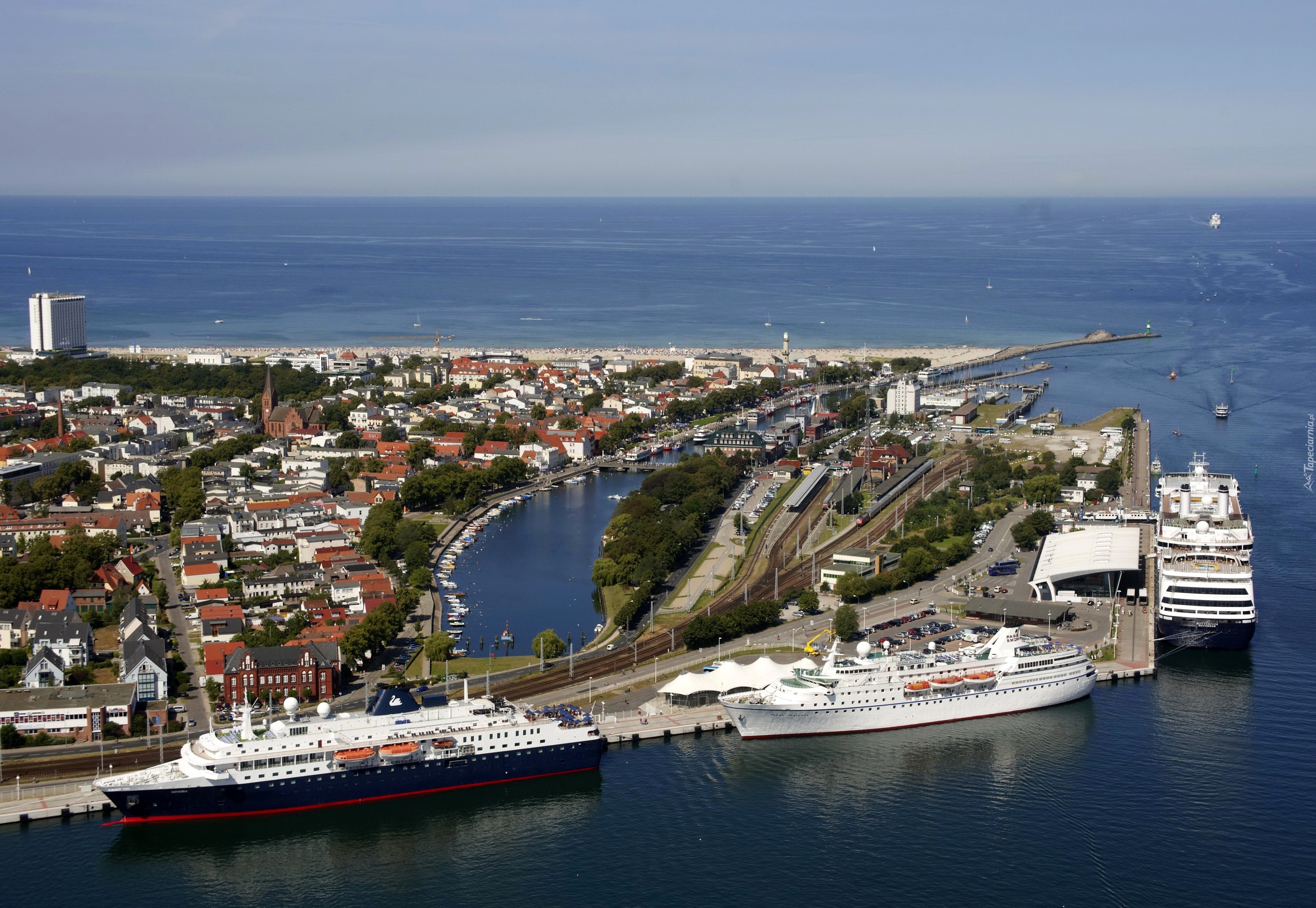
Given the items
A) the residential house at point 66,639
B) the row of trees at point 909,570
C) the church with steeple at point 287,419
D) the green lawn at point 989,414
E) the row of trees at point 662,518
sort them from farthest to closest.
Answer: the green lawn at point 989,414
the church with steeple at point 287,419
the row of trees at point 662,518
the row of trees at point 909,570
the residential house at point 66,639

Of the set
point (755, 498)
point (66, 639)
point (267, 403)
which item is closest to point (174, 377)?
point (267, 403)

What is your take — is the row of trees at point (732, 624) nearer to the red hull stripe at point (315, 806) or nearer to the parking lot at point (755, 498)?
the red hull stripe at point (315, 806)

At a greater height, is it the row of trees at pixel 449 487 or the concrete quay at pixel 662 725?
the row of trees at pixel 449 487

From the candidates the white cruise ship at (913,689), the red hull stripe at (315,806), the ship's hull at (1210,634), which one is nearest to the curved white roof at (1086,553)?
the ship's hull at (1210,634)

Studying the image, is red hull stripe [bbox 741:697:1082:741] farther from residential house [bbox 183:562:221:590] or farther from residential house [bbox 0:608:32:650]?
residential house [bbox 0:608:32:650]

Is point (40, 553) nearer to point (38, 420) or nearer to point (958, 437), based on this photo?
point (38, 420)

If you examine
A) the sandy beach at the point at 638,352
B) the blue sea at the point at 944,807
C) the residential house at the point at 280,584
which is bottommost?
the blue sea at the point at 944,807

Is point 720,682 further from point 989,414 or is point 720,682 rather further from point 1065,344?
point 1065,344

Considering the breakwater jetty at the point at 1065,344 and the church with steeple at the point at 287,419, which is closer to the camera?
the church with steeple at the point at 287,419
